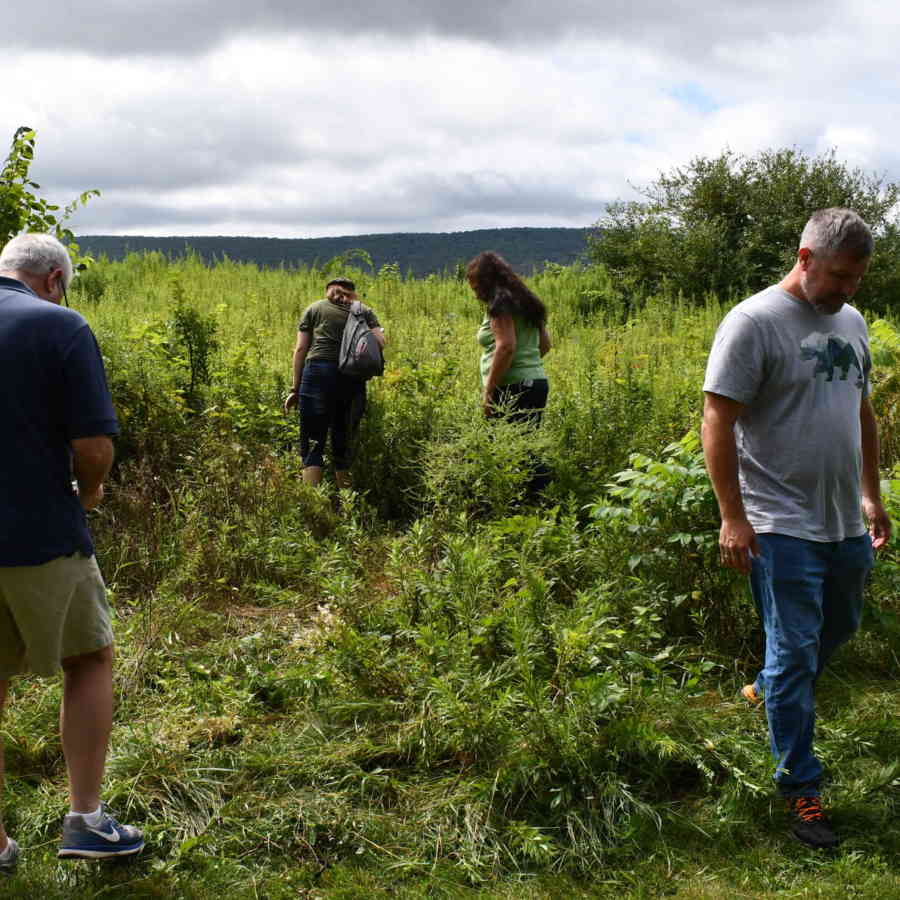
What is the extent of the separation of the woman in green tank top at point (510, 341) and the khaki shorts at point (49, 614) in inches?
150

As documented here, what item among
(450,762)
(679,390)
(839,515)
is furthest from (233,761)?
(679,390)

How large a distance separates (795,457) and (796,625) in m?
0.60

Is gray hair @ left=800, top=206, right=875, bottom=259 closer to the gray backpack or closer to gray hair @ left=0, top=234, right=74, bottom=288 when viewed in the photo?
gray hair @ left=0, top=234, right=74, bottom=288

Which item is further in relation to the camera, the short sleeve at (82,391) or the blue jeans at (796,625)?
the blue jeans at (796,625)

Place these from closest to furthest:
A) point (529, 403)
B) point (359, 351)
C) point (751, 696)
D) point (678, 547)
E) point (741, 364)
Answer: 1. point (741, 364)
2. point (751, 696)
3. point (678, 547)
4. point (529, 403)
5. point (359, 351)

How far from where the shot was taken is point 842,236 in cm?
331

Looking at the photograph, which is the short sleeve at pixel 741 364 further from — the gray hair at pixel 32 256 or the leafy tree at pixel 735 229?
the leafy tree at pixel 735 229

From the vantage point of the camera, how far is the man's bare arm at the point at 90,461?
3119mm

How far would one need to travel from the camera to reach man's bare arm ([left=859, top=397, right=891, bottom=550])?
3881 millimetres

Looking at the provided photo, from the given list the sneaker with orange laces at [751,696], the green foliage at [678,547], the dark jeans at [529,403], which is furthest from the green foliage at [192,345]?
the sneaker with orange laces at [751,696]

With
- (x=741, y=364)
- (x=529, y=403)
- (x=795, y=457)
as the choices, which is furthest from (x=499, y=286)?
(x=795, y=457)

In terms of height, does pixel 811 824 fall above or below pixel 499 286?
below

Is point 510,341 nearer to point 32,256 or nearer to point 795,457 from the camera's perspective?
point 795,457

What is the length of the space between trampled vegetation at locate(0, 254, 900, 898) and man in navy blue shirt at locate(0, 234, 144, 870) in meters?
0.44
